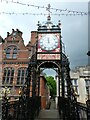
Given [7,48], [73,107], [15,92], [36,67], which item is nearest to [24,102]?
[73,107]

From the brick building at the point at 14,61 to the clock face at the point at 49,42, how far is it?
858 cm

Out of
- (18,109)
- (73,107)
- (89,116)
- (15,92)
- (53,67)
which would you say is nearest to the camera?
(89,116)

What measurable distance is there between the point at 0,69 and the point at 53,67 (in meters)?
10.2

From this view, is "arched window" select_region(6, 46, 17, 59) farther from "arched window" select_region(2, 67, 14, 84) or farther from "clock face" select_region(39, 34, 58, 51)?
"clock face" select_region(39, 34, 58, 51)

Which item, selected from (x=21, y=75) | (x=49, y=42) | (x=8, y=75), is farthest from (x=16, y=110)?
(x=8, y=75)

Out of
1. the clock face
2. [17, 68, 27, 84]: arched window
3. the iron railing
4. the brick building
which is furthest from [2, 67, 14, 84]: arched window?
the iron railing

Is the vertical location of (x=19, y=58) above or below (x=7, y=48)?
below

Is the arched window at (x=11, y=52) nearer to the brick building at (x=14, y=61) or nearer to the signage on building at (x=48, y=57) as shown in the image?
the brick building at (x=14, y=61)

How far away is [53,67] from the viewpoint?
9.81 metres

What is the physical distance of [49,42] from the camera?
30.6 ft

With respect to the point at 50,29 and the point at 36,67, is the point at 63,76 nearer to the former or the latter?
the point at 36,67

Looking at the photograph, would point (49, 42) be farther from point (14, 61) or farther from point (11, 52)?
point (11, 52)

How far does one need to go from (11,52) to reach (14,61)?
1.31 m

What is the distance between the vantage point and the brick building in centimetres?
1739
